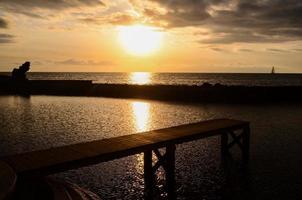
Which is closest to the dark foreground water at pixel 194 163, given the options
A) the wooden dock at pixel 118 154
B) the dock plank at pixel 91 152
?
the wooden dock at pixel 118 154

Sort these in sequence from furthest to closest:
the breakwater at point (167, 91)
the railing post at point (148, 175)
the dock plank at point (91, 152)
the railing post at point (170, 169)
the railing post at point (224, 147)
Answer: the breakwater at point (167, 91), the railing post at point (224, 147), the railing post at point (170, 169), the railing post at point (148, 175), the dock plank at point (91, 152)

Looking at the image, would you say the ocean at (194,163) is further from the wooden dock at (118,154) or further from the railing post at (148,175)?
the wooden dock at (118,154)

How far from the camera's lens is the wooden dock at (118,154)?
10.5m

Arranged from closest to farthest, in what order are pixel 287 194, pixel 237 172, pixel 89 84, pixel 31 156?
pixel 31 156, pixel 287 194, pixel 237 172, pixel 89 84

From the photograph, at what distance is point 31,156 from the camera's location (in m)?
11.7

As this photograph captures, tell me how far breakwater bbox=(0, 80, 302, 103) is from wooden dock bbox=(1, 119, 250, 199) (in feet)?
146

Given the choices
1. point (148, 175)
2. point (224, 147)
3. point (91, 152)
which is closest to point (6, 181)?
point (91, 152)

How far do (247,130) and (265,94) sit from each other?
4474cm

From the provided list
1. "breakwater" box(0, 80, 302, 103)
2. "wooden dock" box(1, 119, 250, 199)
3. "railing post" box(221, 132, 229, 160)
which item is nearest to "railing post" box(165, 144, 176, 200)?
"wooden dock" box(1, 119, 250, 199)

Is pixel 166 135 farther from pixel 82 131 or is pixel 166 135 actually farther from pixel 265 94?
pixel 265 94

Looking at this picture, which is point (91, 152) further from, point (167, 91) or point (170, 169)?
point (167, 91)

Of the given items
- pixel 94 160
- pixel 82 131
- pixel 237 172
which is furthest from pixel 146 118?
pixel 94 160

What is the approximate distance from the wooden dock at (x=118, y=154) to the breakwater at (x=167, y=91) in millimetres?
44420

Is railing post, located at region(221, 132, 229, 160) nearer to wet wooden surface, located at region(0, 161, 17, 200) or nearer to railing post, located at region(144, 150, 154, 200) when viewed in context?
railing post, located at region(144, 150, 154, 200)
